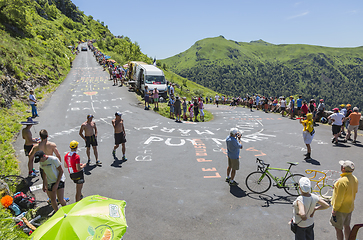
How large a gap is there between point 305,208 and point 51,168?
19.4 feet

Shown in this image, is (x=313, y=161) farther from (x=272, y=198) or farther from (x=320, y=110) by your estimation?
(x=320, y=110)

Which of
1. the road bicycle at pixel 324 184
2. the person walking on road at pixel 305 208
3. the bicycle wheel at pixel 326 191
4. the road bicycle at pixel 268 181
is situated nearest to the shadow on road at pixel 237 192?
the road bicycle at pixel 268 181

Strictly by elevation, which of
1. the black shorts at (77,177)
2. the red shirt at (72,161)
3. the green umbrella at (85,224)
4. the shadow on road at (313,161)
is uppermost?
the red shirt at (72,161)

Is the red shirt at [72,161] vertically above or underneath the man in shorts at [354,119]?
underneath

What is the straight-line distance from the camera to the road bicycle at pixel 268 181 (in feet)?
22.3

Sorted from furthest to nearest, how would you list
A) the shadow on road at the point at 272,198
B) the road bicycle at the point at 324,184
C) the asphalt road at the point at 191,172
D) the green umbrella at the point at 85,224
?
the road bicycle at the point at 324,184 < the shadow on road at the point at 272,198 < the asphalt road at the point at 191,172 < the green umbrella at the point at 85,224

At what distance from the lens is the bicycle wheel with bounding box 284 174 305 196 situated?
22.3 feet

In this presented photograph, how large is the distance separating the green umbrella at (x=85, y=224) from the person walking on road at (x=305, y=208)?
319 centimetres

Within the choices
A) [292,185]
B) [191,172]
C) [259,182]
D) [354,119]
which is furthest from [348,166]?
[354,119]

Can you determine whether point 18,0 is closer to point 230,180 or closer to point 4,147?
point 4,147

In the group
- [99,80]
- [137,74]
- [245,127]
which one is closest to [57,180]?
[245,127]

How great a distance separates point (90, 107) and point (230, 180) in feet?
54.2

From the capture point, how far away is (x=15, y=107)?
16609 mm

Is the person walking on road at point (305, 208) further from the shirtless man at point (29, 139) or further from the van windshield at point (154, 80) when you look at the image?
the van windshield at point (154, 80)
